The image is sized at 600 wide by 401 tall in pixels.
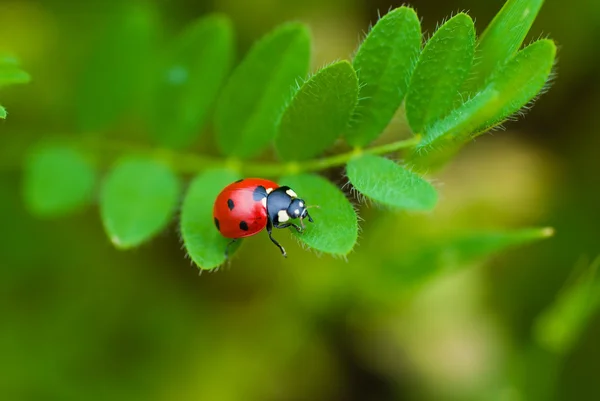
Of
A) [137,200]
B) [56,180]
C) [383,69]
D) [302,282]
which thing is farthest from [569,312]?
[56,180]

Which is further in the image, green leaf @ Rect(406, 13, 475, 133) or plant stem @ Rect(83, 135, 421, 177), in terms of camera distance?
plant stem @ Rect(83, 135, 421, 177)

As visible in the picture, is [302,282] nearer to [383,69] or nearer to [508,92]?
[383,69]

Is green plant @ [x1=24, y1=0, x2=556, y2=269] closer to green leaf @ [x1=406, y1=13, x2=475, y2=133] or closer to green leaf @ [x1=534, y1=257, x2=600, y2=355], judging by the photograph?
green leaf @ [x1=406, y1=13, x2=475, y2=133]

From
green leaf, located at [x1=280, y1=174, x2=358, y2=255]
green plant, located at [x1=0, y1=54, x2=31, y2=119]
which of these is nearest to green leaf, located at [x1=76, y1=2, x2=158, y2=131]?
green plant, located at [x1=0, y1=54, x2=31, y2=119]

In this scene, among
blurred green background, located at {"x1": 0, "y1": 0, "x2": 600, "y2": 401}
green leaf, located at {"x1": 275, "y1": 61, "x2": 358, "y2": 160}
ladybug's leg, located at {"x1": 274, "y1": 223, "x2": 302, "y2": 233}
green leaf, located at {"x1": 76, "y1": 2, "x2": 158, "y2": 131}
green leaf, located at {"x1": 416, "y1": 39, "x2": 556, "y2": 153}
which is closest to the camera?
green leaf, located at {"x1": 416, "y1": 39, "x2": 556, "y2": 153}

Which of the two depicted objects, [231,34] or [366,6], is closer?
[231,34]

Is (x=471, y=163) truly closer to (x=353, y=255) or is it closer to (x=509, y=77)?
(x=353, y=255)

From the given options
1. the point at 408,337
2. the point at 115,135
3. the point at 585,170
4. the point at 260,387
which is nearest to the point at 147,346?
the point at 260,387
